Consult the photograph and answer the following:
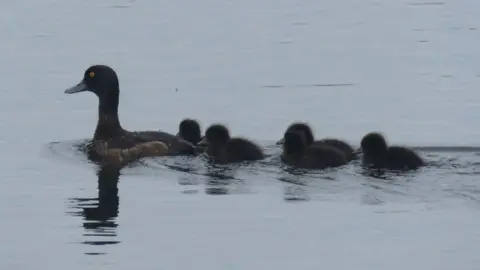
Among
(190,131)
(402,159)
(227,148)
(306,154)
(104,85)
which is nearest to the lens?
(402,159)

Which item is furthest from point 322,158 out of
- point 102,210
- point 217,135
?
point 102,210

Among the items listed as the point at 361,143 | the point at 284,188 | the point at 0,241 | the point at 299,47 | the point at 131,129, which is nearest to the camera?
the point at 0,241

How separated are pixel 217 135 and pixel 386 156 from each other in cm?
171

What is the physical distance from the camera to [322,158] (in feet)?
47.4

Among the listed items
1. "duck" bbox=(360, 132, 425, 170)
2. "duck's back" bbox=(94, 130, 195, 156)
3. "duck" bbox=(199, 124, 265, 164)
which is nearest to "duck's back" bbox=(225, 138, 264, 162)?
"duck" bbox=(199, 124, 265, 164)

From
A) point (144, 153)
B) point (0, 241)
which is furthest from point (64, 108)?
point (0, 241)

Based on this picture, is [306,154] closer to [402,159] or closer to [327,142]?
[327,142]

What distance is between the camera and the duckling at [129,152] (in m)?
15.2

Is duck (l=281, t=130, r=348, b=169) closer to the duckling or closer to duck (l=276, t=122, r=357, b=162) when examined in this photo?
duck (l=276, t=122, r=357, b=162)

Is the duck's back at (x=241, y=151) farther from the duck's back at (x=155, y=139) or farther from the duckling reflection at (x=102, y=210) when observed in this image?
the duckling reflection at (x=102, y=210)

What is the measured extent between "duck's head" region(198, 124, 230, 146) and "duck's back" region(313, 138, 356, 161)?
2.81 feet

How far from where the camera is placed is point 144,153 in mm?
15203

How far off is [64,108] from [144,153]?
3.14 meters

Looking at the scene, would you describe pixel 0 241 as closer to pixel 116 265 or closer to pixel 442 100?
pixel 116 265
